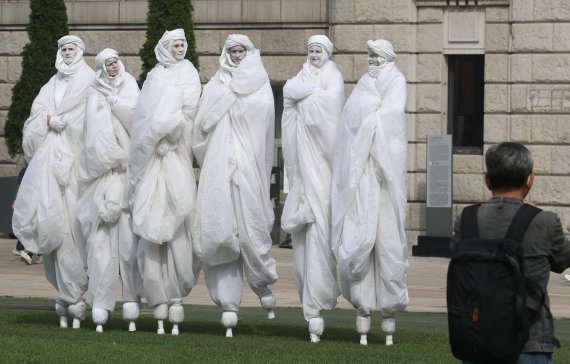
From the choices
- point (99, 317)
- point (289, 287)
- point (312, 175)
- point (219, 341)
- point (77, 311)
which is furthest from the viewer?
point (289, 287)

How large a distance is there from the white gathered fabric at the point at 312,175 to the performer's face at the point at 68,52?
2.09m

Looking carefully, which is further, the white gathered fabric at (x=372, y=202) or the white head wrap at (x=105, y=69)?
the white head wrap at (x=105, y=69)

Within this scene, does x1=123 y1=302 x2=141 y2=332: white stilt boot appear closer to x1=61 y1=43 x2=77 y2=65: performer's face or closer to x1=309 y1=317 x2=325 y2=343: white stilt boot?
x1=309 y1=317 x2=325 y2=343: white stilt boot

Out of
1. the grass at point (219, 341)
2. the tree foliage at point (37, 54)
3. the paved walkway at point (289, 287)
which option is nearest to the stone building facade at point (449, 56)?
the tree foliage at point (37, 54)

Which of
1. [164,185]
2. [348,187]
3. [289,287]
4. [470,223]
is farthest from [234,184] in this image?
[470,223]

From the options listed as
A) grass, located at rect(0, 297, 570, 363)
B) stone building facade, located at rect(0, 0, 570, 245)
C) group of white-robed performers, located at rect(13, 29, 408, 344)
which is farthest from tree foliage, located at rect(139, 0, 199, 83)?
group of white-robed performers, located at rect(13, 29, 408, 344)

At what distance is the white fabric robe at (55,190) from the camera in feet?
44.8

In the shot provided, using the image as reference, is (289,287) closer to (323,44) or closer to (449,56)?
(323,44)

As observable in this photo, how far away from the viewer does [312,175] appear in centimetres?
1273

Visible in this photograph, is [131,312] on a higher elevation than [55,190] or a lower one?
lower

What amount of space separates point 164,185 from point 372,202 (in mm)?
1802


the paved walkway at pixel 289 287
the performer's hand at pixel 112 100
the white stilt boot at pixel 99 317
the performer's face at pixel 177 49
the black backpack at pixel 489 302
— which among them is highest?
the performer's face at pixel 177 49

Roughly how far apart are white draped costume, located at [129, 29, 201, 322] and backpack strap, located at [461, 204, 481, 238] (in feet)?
20.2

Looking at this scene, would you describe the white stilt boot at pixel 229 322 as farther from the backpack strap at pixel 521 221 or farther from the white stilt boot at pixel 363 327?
the backpack strap at pixel 521 221
